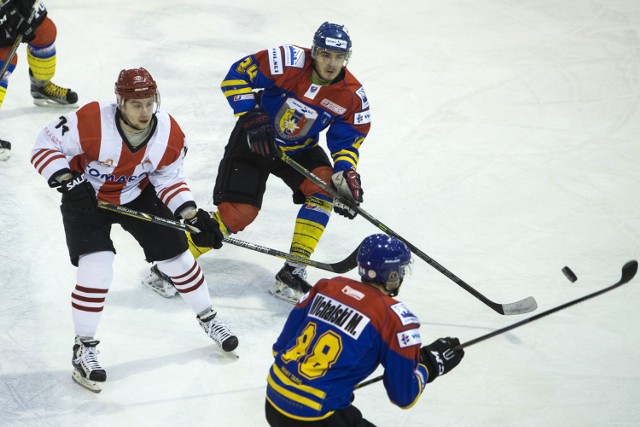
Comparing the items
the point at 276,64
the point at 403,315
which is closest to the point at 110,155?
the point at 276,64

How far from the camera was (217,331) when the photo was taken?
375 cm

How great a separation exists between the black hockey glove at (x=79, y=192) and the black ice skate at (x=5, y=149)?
1.91 meters

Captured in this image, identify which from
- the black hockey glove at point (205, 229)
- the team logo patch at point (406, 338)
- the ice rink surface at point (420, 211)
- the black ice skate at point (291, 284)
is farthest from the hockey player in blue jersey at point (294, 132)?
the team logo patch at point (406, 338)

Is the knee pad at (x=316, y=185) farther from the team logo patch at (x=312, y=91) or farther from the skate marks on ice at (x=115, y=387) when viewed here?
the skate marks on ice at (x=115, y=387)

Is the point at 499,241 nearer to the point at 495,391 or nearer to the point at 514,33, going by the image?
the point at 495,391

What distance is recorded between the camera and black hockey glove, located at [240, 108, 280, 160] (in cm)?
403

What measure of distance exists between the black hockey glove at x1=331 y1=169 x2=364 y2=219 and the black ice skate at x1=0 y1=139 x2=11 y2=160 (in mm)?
1973

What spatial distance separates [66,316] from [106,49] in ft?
9.78

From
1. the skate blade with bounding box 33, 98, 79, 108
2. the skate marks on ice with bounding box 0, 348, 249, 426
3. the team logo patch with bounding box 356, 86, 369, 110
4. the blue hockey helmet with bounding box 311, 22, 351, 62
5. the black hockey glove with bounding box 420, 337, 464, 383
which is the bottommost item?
the skate marks on ice with bounding box 0, 348, 249, 426

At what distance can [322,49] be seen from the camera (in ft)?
13.4

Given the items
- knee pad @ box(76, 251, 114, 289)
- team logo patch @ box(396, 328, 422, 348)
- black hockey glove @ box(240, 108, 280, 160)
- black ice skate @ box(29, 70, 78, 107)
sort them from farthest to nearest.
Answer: black ice skate @ box(29, 70, 78, 107), black hockey glove @ box(240, 108, 280, 160), knee pad @ box(76, 251, 114, 289), team logo patch @ box(396, 328, 422, 348)

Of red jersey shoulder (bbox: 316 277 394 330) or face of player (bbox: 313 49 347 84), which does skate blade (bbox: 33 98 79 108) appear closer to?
face of player (bbox: 313 49 347 84)

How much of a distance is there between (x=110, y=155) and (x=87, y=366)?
2.63 feet

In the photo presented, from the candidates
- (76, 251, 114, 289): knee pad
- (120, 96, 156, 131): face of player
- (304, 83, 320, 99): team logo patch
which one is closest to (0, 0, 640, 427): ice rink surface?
(76, 251, 114, 289): knee pad
